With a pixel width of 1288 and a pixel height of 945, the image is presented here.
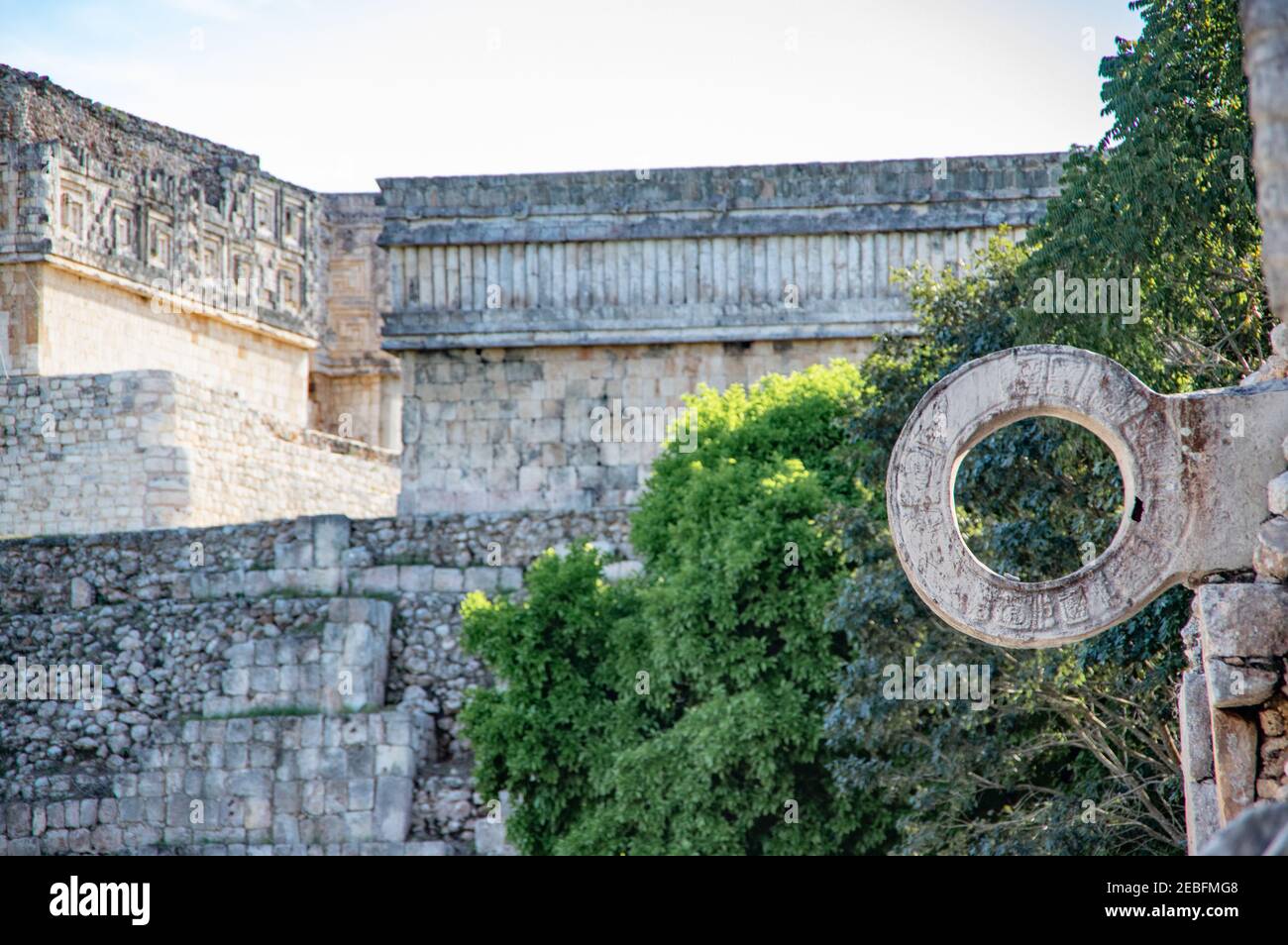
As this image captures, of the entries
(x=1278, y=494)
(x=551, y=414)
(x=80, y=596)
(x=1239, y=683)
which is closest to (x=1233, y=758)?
(x=1239, y=683)

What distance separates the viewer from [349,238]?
35.2 metres

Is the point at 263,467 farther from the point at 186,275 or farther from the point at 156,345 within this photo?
the point at 186,275

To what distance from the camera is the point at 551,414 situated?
2355 centimetres

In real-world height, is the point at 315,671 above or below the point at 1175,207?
below

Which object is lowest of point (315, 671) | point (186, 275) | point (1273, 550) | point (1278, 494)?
point (315, 671)

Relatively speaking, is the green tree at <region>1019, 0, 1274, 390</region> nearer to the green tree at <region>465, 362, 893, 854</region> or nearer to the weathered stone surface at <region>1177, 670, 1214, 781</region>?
the green tree at <region>465, 362, 893, 854</region>

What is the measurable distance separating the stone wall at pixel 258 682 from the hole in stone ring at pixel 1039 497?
630 cm

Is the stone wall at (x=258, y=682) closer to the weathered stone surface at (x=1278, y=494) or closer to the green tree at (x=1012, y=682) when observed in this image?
the green tree at (x=1012, y=682)

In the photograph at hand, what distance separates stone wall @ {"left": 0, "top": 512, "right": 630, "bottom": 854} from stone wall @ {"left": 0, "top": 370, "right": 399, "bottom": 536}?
8.36 ft

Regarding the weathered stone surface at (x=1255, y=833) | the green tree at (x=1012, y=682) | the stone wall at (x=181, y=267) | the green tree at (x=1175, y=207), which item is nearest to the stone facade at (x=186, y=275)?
the stone wall at (x=181, y=267)

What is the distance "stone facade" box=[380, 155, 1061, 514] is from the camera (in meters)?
23.1

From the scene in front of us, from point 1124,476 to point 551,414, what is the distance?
16.0 metres

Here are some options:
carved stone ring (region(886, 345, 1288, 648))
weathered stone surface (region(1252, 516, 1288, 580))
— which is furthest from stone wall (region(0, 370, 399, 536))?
weathered stone surface (region(1252, 516, 1288, 580))
